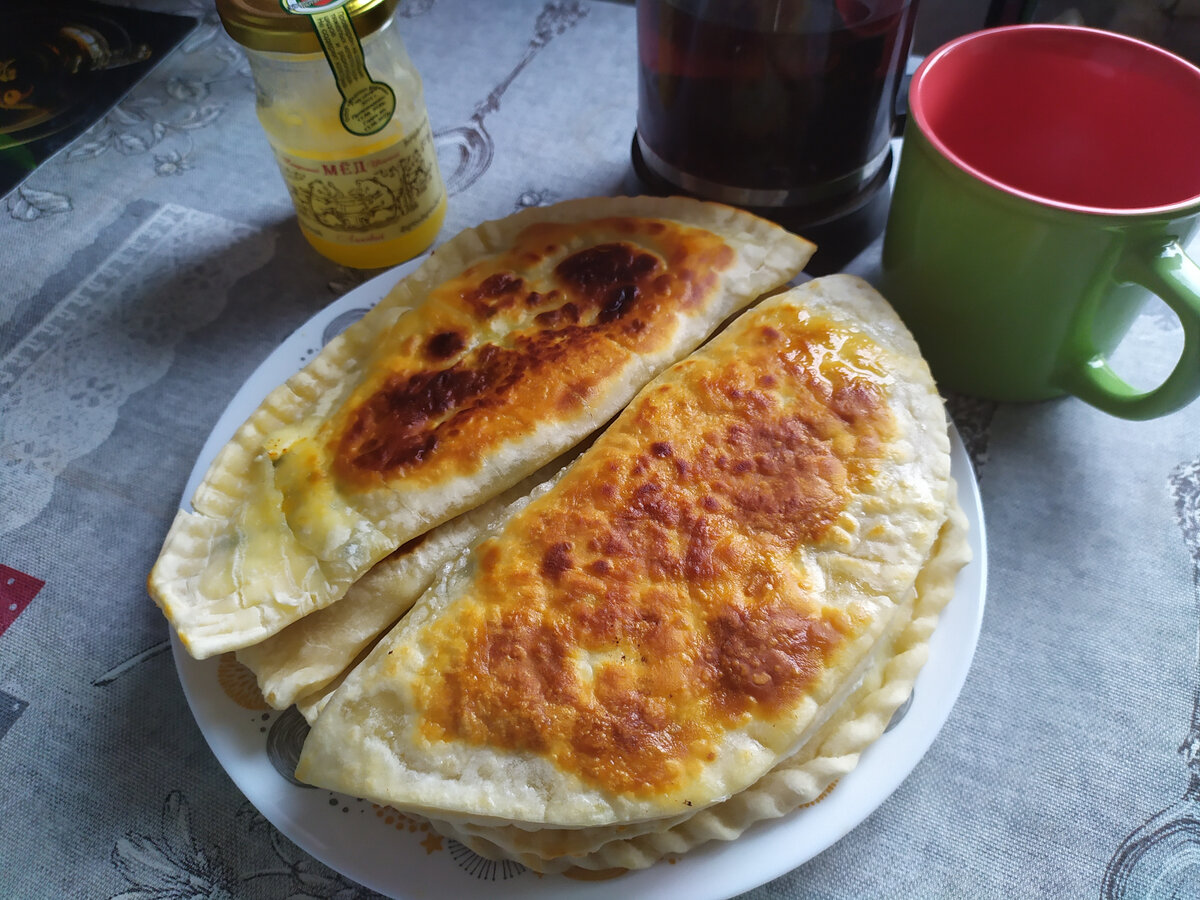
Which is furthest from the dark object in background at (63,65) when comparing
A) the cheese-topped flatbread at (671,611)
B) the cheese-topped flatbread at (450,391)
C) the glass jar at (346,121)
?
the cheese-topped flatbread at (671,611)

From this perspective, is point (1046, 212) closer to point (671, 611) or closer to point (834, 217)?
point (834, 217)

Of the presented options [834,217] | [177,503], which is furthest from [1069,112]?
[177,503]

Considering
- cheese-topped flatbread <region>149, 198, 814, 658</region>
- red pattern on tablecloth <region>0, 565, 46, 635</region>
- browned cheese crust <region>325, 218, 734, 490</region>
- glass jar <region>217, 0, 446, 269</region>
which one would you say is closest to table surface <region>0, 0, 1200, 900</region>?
red pattern on tablecloth <region>0, 565, 46, 635</region>

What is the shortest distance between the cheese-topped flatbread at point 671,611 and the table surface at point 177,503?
0.15m

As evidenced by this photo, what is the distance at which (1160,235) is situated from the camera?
2.83 ft

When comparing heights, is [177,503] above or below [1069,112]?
below

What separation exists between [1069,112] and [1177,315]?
1.14 ft

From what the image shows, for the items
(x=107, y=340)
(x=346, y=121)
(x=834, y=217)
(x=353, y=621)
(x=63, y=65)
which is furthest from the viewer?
(x=63, y=65)

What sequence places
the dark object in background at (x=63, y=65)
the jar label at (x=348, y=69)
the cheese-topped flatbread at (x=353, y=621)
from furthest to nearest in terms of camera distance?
the dark object in background at (x=63, y=65)
the jar label at (x=348, y=69)
the cheese-topped flatbread at (x=353, y=621)

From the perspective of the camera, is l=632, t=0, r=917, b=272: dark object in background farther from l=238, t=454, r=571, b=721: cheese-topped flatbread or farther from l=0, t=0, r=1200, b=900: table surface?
l=238, t=454, r=571, b=721: cheese-topped flatbread

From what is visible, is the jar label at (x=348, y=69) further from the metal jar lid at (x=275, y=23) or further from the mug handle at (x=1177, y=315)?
the mug handle at (x=1177, y=315)

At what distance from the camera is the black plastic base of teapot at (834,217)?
3.82 ft

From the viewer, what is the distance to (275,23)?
963 millimetres

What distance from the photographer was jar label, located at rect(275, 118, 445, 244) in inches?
44.6
